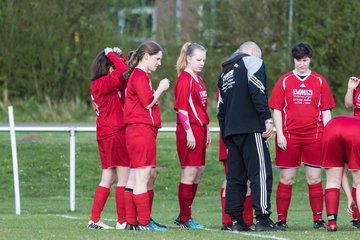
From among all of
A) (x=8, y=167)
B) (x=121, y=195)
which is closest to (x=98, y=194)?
(x=121, y=195)

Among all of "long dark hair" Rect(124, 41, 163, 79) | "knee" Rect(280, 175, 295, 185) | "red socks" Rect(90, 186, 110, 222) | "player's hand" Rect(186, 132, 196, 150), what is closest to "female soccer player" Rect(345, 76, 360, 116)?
"knee" Rect(280, 175, 295, 185)

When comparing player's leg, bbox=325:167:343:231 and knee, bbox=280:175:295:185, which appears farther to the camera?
knee, bbox=280:175:295:185

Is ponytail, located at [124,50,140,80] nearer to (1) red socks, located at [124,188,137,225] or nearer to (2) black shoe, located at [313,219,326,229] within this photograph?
(1) red socks, located at [124,188,137,225]

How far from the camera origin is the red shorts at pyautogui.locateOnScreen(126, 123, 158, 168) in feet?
37.7

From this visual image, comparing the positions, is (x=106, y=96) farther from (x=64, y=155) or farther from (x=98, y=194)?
(x=64, y=155)

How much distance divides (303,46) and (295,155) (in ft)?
3.98

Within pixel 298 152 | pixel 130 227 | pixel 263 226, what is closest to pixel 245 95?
pixel 298 152

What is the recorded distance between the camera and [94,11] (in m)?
37.2

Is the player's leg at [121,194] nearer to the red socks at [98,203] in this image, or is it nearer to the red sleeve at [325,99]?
the red socks at [98,203]

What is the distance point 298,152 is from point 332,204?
0.87m

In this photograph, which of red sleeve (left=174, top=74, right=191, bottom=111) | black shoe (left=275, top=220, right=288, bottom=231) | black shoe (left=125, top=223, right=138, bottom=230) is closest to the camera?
black shoe (left=125, top=223, right=138, bottom=230)

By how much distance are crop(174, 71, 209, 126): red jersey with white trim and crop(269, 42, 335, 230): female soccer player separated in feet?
2.63

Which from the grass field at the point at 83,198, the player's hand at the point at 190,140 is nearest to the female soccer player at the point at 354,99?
the grass field at the point at 83,198

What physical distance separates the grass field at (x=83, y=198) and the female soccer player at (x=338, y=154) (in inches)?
12.7
